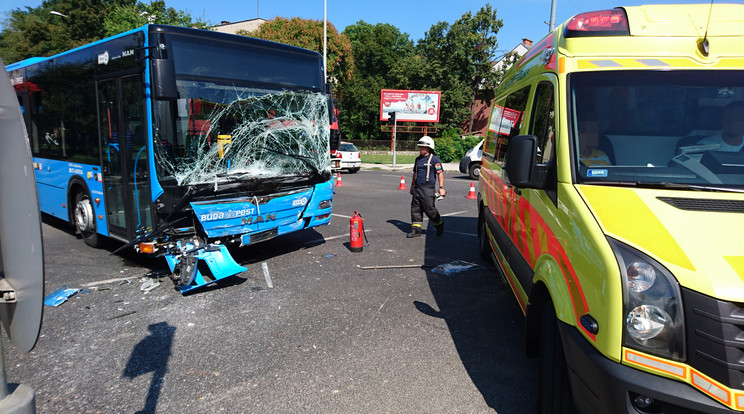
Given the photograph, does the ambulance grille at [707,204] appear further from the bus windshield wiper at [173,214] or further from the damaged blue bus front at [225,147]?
the bus windshield wiper at [173,214]

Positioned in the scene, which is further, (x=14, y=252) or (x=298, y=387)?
(x=298, y=387)

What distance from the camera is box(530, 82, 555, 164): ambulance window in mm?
3428

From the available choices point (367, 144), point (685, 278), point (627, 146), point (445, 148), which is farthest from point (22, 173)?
point (367, 144)

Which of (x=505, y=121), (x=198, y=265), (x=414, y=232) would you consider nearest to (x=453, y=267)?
(x=414, y=232)

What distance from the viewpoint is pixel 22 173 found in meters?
1.32

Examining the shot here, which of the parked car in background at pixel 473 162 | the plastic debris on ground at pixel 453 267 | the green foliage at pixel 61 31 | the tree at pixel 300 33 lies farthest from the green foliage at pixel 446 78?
the plastic debris on ground at pixel 453 267

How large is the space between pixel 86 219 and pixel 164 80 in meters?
3.53

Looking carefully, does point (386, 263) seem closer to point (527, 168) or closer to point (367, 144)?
point (527, 168)

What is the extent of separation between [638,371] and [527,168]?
145cm

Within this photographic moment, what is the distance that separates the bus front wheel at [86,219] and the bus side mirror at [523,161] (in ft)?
21.2

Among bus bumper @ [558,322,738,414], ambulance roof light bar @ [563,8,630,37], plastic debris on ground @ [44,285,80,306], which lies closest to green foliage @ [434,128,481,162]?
plastic debris on ground @ [44,285,80,306]

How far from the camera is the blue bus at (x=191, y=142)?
216 inches

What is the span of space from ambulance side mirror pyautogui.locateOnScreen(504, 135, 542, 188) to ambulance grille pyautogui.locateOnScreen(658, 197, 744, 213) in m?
0.82

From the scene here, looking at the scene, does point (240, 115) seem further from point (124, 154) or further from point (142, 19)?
point (142, 19)
